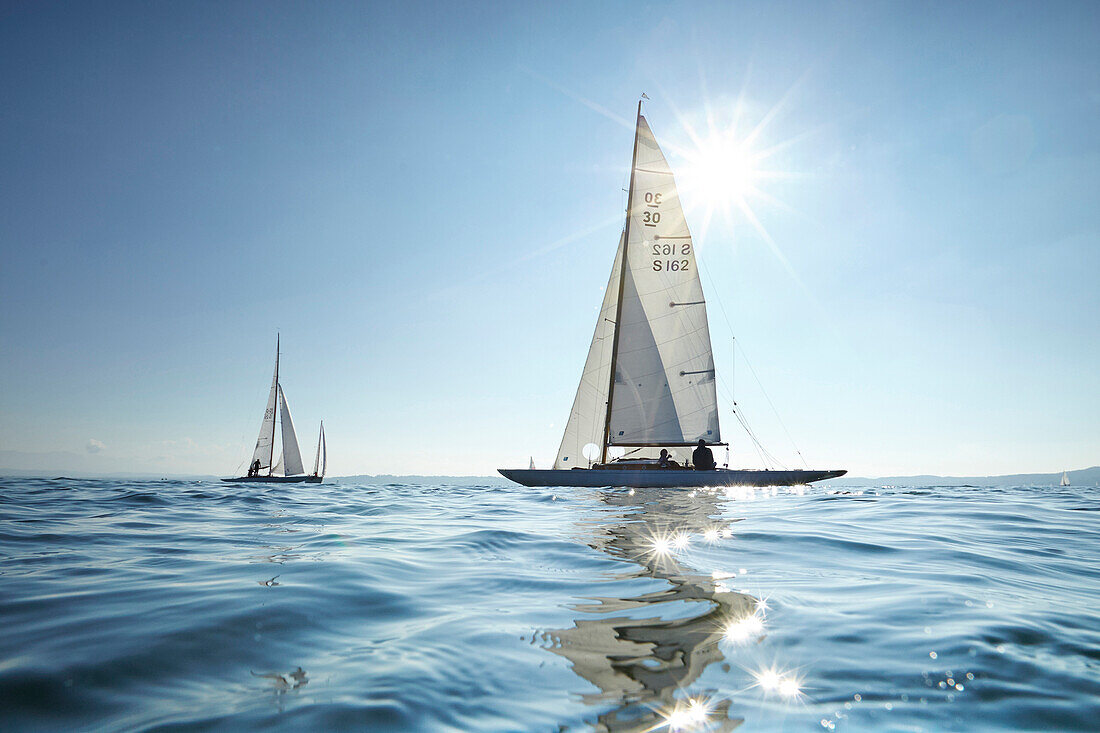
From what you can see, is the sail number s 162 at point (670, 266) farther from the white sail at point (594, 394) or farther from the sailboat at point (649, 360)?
the white sail at point (594, 394)

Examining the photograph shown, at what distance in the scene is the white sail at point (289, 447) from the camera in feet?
199

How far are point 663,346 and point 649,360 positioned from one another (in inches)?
46.7

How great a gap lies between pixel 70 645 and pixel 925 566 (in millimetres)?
7838

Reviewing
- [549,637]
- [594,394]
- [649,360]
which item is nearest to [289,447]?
[594,394]

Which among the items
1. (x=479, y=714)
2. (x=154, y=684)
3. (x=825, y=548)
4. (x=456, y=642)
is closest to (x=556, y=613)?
(x=456, y=642)

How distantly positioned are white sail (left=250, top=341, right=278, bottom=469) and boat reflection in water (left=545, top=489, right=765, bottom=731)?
63.1 metres

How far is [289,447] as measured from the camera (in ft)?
202

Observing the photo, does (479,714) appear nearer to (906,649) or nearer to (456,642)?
(456,642)

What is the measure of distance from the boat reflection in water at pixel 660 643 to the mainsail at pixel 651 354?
22.3 m

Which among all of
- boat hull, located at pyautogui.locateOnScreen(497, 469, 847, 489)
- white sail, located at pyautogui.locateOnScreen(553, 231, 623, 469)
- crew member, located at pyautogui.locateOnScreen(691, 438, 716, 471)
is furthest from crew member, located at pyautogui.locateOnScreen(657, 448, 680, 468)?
white sail, located at pyautogui.locateOnScreen(553, 231, 623, 469)

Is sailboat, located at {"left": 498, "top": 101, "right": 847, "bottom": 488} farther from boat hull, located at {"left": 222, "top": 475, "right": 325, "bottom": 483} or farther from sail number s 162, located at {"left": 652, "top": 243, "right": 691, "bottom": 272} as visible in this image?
boat hull, located at {"left": 222, "top": 475, "right": 325, "bottom": 483}

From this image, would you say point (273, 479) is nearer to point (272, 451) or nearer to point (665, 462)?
point (272, 451)

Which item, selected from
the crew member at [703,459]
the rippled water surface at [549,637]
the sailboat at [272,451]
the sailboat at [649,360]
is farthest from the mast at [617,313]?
the sailboat at [272,451]

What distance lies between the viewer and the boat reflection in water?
241cm
